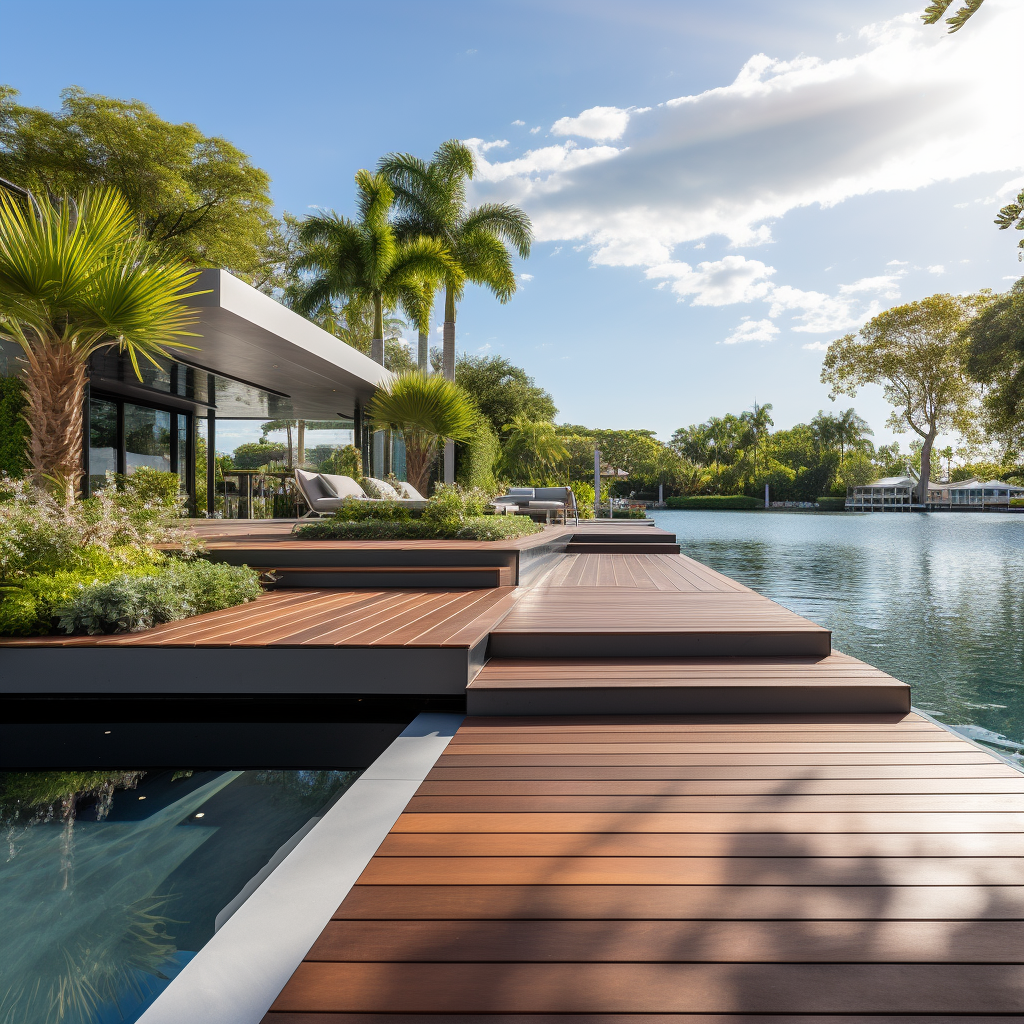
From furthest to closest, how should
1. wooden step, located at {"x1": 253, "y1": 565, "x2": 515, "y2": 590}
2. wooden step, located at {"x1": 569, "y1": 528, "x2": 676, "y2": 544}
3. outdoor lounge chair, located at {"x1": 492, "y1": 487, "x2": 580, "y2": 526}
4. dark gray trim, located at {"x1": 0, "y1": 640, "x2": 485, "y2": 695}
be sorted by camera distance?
1. outdoor lounge chair, located at {"x1": 492, "y1": 487, "x2": 580, "y2": 526}
2. wooden step, located at {"x1": 569, "y1": 528, "x2": 676, "y2": 544}
3. wooden step, located at {"x1": 253, "y1": 565, "x2": 515, "y2": 590}
4. dark gray trim, located at {"x1": 0, "y1": 640, "x2": 485, "y2": 695}

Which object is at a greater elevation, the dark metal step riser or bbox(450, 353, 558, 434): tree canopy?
bbox(450, 353, 558, 434): tree canopy

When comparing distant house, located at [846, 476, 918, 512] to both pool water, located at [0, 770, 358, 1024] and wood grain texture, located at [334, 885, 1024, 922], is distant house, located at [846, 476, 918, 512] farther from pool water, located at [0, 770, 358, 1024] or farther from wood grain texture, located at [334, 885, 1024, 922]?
pool water, located at [0, 770, 358, 1024]

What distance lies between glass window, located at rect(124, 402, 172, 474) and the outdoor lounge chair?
6.81 meters

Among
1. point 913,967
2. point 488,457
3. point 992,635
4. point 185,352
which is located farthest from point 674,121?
point 913,967

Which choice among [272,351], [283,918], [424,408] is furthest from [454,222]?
[283,918]

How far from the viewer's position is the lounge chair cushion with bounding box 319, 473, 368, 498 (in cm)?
795

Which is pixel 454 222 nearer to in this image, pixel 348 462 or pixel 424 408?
pixel 348 462

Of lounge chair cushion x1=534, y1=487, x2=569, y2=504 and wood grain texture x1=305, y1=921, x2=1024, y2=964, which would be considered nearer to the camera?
wood grain texture x1=305, y1=921, x2=1024, y2=964

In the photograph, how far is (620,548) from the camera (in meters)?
9.11

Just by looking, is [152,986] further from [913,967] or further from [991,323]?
[991,323]

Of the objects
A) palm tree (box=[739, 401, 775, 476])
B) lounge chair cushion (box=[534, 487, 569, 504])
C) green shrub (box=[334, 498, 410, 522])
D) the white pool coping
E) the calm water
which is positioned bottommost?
the calm water

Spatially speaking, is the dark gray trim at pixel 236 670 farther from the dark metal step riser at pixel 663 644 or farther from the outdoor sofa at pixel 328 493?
the outdoor sofa at pixel 328 493

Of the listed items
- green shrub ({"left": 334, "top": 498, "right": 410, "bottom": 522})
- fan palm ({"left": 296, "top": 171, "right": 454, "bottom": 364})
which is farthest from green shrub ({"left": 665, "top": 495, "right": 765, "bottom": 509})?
green shrub ({"left": 334, "top": 498, "right": 410, "bottom": 522})

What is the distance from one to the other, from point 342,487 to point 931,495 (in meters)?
49.7
